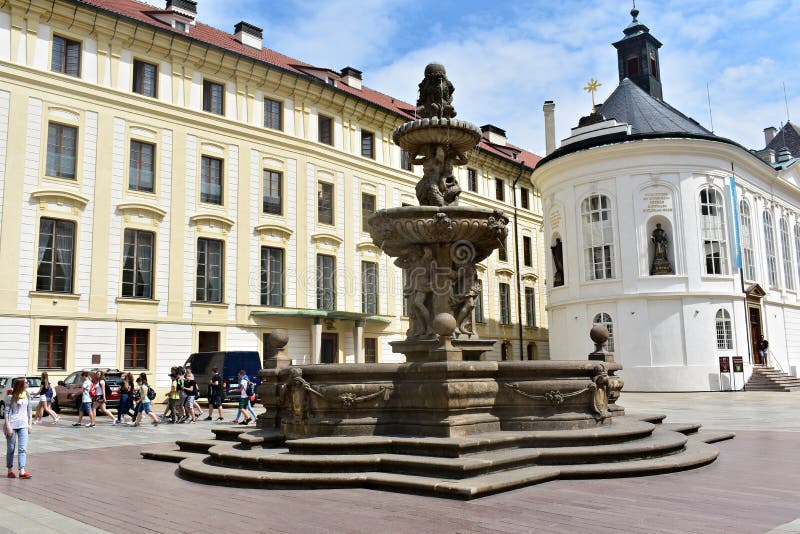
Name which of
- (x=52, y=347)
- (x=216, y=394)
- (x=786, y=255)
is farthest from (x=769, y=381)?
(x=52, y=347)

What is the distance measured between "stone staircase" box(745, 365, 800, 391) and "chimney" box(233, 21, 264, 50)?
28135mm

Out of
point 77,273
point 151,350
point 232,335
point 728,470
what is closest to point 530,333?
point 232,335

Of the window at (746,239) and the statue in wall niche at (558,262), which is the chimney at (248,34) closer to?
the statue in wall niche at (558,262)

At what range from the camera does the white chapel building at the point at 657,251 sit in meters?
31.4

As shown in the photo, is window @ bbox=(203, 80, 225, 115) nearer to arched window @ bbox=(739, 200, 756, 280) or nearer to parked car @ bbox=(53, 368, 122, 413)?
parked car @ bbox=(53, 368, 122, 413)

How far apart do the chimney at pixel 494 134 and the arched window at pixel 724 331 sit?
71.8ft

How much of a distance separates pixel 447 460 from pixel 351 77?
33.9 metres

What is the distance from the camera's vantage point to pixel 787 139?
2244 inches

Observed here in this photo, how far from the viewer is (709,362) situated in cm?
3102

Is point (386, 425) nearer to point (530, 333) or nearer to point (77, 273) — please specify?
point (77, 273)

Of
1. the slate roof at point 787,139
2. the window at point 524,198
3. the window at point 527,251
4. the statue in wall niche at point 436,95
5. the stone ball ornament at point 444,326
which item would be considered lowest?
the stone ball ornament at point 444,326

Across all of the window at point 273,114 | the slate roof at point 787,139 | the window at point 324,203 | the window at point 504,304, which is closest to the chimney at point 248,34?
the window at point 273,114

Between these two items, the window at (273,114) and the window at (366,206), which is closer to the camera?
the window at (273,114)

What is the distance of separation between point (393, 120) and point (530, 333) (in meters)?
17.3
